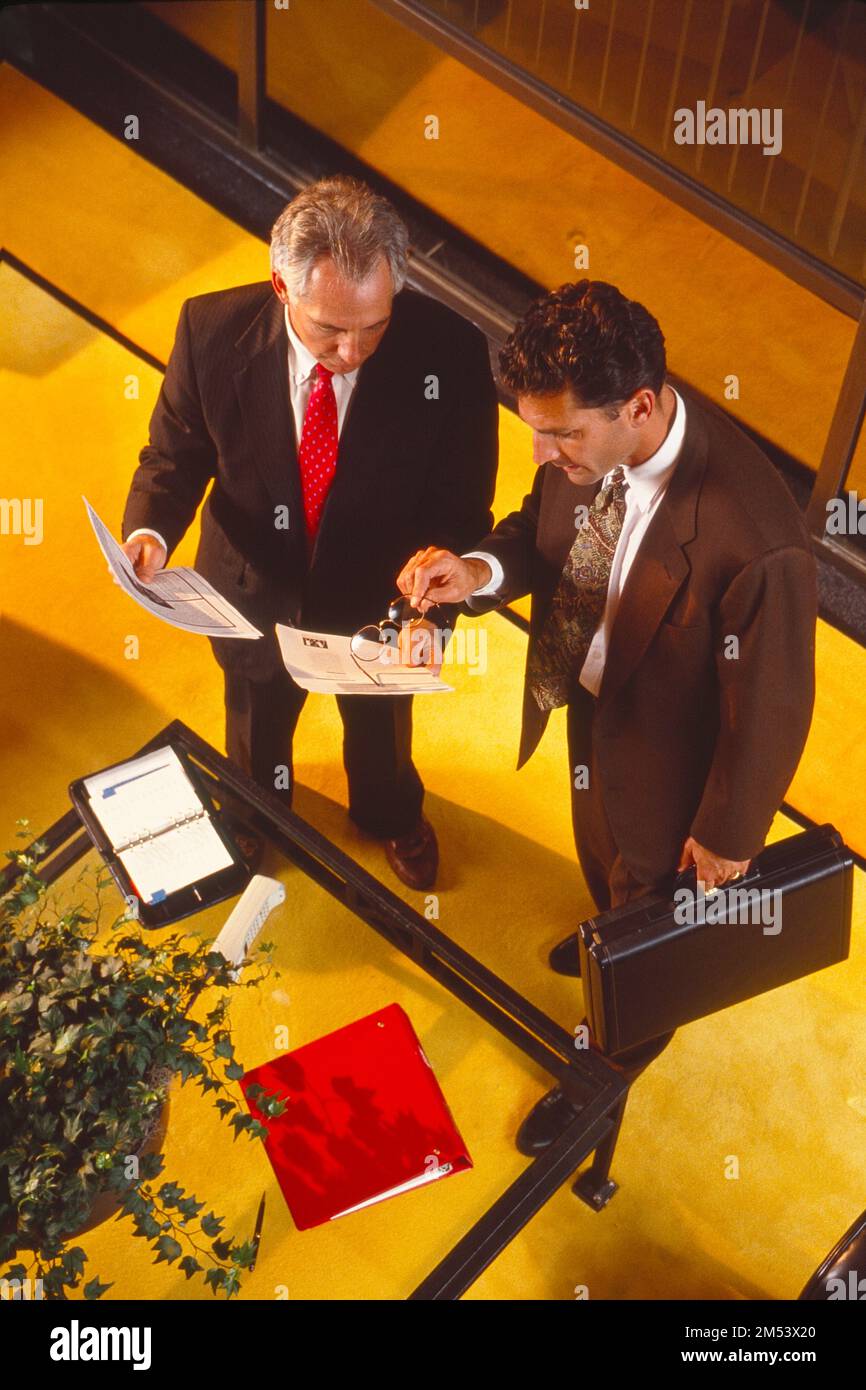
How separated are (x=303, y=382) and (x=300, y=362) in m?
0.04

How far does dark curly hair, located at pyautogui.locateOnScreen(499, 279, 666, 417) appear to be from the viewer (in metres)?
2.21

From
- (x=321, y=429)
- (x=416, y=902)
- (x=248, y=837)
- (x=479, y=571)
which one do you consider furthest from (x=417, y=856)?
(x=321, y=429)

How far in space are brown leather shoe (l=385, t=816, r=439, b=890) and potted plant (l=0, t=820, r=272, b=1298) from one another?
1176 mm

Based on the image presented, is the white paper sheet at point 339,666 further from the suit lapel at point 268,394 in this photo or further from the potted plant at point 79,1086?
the potted plant at point 79,1086

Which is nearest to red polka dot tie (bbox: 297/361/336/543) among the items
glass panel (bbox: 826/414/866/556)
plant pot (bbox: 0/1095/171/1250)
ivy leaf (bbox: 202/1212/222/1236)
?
plant pot (bbox: 0/1095/171/1250)

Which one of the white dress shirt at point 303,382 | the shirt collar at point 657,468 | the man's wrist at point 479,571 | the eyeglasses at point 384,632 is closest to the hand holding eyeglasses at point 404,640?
the eyeglasses at point 384,632

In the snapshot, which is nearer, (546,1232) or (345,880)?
(345,880)

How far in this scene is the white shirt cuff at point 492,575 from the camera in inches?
105

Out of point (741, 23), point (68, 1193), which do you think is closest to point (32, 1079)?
point (68, 1193)

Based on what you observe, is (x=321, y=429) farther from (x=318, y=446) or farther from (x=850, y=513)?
(x=850, y=513)

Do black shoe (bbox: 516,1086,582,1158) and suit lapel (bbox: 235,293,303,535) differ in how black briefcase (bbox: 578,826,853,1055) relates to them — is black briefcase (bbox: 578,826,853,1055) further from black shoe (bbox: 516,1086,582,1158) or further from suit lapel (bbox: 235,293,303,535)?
suit lapel (bbox: 235,293,303,535)
